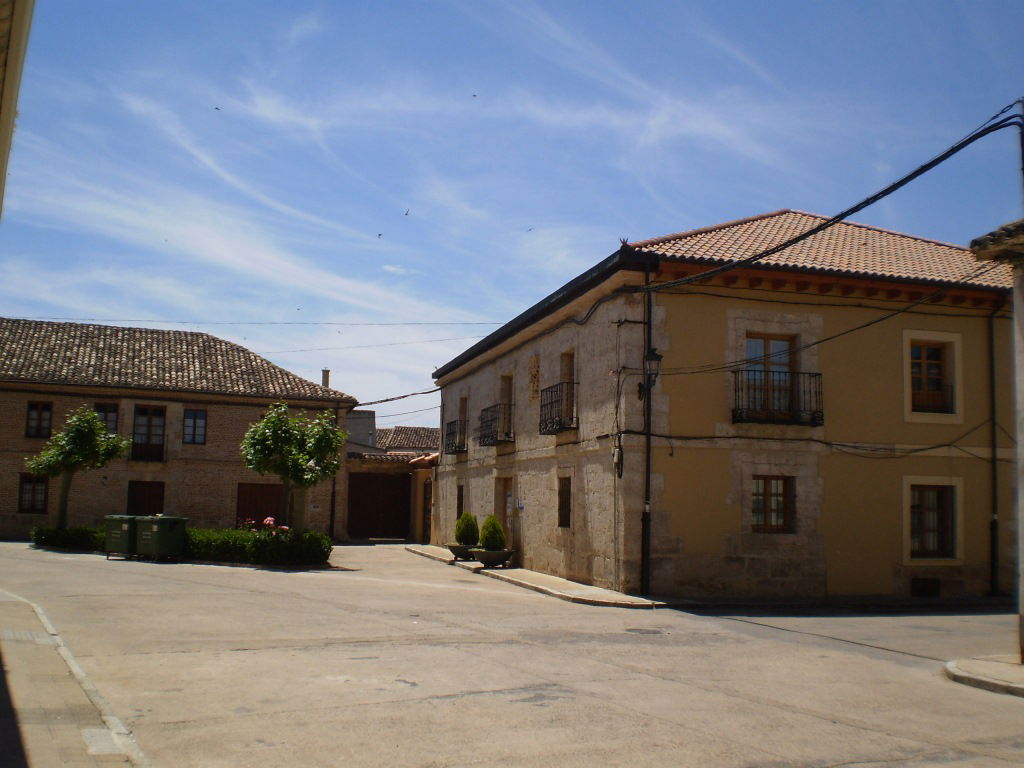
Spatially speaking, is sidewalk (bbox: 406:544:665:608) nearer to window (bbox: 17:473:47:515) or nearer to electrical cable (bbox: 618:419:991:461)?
electrical cable (bbox: 618:419:991:461)

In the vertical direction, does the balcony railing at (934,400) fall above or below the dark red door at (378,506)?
above

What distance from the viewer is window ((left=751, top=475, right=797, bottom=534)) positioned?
56.5ft

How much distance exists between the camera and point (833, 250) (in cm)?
1961

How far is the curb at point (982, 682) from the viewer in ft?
28.8

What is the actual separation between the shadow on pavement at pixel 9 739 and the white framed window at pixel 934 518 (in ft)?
50.7

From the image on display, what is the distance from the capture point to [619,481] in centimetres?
1664

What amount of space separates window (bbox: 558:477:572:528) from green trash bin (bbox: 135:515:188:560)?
8.96 meters

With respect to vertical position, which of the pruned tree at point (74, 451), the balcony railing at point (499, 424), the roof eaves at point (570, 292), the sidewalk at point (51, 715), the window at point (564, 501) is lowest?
the sidewalk at point (51, 715)

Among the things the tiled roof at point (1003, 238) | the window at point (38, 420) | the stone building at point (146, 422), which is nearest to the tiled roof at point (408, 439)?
the stone building at point (146, 422)

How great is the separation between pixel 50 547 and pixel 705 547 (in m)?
18.7

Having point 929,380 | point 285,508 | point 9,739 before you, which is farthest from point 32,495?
point 9,739

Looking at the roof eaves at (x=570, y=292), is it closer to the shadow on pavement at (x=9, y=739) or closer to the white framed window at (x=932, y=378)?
the white framed window at (x=932, y=378)

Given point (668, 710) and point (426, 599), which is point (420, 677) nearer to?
point (668, 710)

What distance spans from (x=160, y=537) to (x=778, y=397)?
1439 cm
